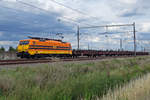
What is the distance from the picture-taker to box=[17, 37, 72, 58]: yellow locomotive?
24.2 metres

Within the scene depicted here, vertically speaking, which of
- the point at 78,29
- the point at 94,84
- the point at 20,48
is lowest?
the point at 94,84

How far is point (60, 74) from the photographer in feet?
28.7

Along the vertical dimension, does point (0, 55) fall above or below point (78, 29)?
below

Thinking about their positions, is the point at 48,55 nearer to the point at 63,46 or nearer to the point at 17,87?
the point at 63,46

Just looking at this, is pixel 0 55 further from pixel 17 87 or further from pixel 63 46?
pixel 17 87

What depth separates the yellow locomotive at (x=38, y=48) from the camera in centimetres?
2423

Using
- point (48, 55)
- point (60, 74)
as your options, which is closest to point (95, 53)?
point (48, 55)

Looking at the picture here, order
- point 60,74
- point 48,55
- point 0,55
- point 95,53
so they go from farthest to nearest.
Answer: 1. point 95,53
2. point 0,55
3. point 48,55
4. point 60,74

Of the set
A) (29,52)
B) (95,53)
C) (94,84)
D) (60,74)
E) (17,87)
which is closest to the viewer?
(17,87)

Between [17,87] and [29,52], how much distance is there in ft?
60.5

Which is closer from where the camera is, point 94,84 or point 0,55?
point 94,84

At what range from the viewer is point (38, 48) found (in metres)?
25.2

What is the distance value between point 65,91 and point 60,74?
2415mm

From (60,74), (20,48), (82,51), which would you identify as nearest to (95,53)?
(82,51)
